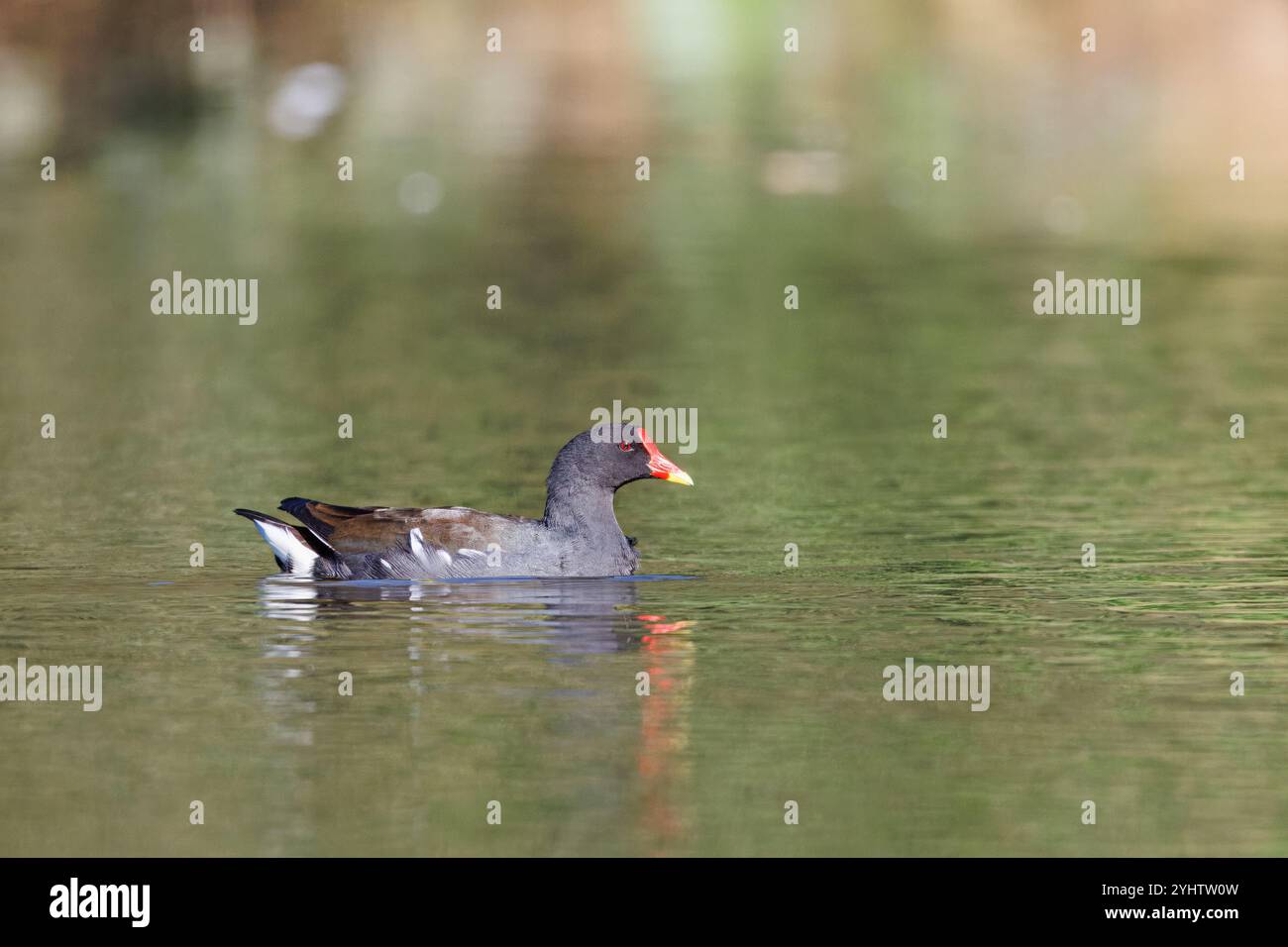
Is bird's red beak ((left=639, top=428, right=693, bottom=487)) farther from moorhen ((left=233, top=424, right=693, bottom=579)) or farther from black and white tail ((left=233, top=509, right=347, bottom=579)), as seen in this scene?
black and white tail ((left=233, top=509, right=347, bottom=579))

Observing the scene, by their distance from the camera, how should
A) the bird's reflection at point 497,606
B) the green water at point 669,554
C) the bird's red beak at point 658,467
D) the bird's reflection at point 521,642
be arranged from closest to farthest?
the green water at point 669,554 < the bird's reflection at point 521,642 < the bird's reflection at point 497,606 < the bird's red beak at point 658,467

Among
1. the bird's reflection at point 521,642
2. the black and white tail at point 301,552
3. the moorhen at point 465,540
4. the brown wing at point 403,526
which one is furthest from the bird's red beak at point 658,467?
the black and white tail at point 301,552

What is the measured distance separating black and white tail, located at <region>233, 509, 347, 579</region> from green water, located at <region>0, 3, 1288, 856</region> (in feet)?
1.40

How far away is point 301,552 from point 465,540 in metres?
1.16

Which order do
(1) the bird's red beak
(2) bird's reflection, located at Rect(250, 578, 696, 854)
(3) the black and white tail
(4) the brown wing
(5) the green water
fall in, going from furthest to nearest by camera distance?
1. (1) the bird's red beak
2. (3) the black and white tail
3. (4) the brown wing
4. (2) bird's reflection, located at Rect(250, 578, 696, 854)
5. (5) the green water

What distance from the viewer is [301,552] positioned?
17.6 metres

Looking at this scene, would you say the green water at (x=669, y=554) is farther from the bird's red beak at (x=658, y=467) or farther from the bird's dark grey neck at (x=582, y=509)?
the bird's red beak at (x=658, y=467)

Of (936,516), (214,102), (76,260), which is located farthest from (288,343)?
(214,102)

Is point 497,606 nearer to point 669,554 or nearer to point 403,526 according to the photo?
point 403,526

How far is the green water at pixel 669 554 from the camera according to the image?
12.1 metres

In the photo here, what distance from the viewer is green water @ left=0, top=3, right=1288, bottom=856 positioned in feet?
39.5

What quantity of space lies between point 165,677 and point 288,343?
49.1ft

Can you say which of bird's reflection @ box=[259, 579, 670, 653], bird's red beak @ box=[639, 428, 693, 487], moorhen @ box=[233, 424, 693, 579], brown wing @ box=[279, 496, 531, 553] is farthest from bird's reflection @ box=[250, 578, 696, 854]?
bird's red beak @ box=[639, 428, 693, 487]

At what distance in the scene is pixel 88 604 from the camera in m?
16.5
